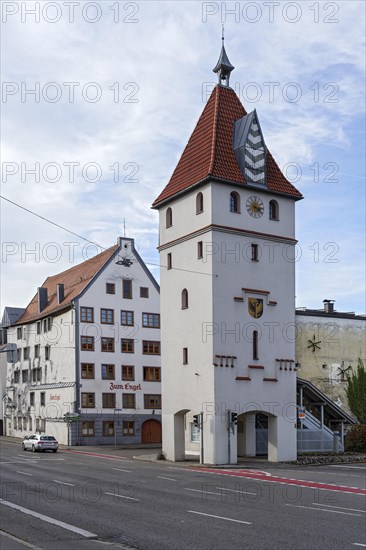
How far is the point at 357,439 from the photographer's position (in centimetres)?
4969

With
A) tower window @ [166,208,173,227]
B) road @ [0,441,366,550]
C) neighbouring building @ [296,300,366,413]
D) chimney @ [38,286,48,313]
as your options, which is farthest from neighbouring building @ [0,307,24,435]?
road @ [0,441,366,550]

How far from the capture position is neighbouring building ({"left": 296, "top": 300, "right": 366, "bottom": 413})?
5869 centimetres

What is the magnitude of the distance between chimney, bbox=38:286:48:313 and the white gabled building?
5.16 ft

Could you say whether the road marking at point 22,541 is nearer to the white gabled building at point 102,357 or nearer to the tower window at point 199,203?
the tower window at point 199,203

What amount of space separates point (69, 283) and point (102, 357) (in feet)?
33.6

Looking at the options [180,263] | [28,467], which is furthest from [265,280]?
[28,467]

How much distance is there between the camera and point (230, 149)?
43.2 meters

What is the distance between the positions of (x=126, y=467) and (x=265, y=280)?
13.2m

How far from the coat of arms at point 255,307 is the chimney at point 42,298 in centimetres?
3458

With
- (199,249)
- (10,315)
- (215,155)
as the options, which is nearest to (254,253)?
(199,249)

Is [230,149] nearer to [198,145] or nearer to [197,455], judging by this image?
[198,145]

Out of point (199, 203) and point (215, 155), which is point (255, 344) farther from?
point (215, 155)

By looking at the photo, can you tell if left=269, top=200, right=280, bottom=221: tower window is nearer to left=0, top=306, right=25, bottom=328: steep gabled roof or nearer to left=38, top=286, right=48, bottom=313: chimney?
left=38, top=286, right=48, bottom=313: chimney

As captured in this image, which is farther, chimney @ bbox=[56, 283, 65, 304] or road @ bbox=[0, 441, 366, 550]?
chimney @ bbox=[56, 283, 65, 304]
